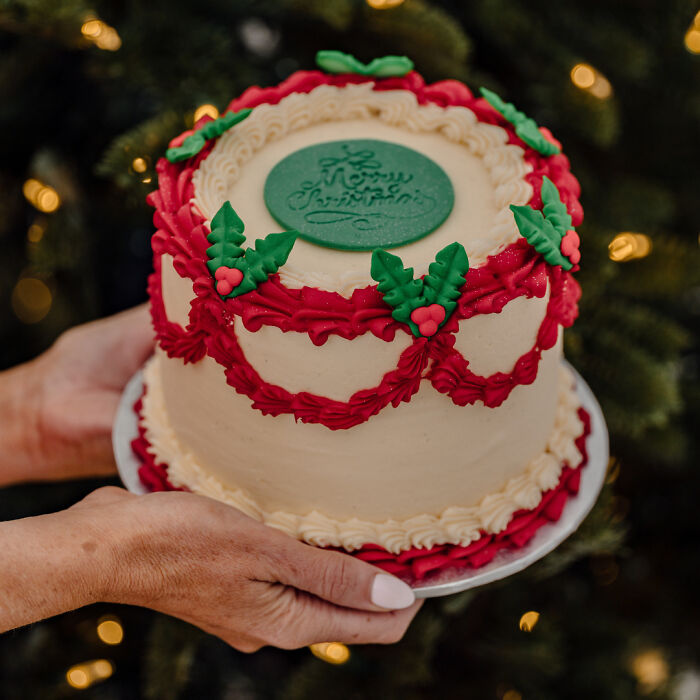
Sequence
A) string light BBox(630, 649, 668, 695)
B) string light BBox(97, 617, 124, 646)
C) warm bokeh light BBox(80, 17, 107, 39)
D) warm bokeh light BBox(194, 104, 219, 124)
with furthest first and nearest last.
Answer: string light BBox(630, 649, 668, 695)
string light BBox(97, 617, 124, 646)
warm bokeh light BBox(194, 104, 219, 124)
warm bokeh light BBox(80, 17, 107, 39)

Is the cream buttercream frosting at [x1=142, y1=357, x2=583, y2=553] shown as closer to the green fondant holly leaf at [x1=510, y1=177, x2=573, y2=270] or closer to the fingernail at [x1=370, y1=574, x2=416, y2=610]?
the fingernail at [x1=370, y1=574, x2=416, y2=610]

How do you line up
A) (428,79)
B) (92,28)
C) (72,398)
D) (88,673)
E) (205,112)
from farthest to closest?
(72,398) → (428,79) → (88,673) → (205,112) → (92,28)

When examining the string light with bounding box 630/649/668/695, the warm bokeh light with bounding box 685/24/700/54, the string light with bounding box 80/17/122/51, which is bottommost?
the string light with bounding box 630/649/668/695

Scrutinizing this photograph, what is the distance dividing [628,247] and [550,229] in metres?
0.47

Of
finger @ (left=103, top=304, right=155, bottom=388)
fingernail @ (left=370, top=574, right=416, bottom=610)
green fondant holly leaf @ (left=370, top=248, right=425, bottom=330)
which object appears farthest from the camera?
finger @ (left=103, top=304, right=155, bottom=388)

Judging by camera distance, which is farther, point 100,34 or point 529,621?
point 529,621

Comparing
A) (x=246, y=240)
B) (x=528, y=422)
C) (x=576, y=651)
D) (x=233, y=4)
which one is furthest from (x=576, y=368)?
(x=233, y=4)

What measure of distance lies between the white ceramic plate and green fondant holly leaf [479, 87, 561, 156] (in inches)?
24.6

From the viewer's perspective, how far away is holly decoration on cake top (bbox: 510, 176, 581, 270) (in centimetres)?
163

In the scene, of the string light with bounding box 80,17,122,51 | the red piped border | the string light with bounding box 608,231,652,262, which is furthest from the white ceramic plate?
the string light with bounding box 80,17,122,51

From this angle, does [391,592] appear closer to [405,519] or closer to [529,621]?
[405,519]

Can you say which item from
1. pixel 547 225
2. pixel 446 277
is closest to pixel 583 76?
pixel 547 225

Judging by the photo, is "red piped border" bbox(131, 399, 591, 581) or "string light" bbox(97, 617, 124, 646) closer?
"red piped border" bbox(131, 399, 591, 581)

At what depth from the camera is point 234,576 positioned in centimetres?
175
